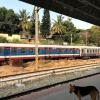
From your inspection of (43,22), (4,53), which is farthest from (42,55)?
(43,22)

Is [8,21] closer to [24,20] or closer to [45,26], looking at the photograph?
[24,20]

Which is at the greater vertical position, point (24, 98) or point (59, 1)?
point (59, 1)

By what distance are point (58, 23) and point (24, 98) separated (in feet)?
373

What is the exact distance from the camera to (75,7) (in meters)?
20.1

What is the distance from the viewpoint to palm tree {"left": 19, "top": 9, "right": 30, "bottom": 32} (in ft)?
387

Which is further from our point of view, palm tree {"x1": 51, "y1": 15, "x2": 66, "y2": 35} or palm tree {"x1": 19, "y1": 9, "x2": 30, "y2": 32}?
palm tree {"x1": 51, "y1": 15, "x2": 66, "y2": 35}

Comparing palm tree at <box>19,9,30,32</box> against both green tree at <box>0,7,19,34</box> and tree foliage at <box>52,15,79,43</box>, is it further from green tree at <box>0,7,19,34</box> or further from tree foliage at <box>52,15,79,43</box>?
tree foliage at <box>52,15,79,43</box>

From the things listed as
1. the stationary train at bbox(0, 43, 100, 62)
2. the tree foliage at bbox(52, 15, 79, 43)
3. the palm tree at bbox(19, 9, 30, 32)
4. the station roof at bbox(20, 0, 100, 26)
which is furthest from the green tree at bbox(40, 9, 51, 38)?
the station roof at bbox(20, 0, 100, 26)

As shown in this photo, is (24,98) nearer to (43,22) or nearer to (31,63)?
(31,63)

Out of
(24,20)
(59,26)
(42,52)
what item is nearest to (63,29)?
(59,26)

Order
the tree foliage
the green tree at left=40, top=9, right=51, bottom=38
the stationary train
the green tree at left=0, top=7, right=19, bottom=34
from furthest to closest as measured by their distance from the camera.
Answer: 1. the green tree at left=40, top=9, right=51, bottom=38
2. the tree foliage
3. the green tree at left=0, top=7, right=19, bottom=34
4. the stationary train

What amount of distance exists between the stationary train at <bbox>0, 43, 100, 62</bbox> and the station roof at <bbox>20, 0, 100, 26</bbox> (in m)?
21.1

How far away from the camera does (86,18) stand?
25.0 m

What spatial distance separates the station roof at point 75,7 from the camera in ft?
58.9
